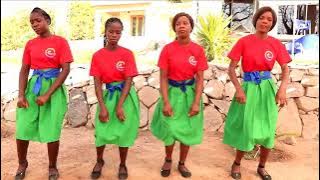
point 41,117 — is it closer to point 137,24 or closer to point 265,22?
point 265,22

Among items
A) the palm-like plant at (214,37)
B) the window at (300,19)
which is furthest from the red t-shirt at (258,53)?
the window at (300,19)

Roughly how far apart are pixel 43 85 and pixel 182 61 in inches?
52.4

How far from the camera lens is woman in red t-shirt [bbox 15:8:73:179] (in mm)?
3510

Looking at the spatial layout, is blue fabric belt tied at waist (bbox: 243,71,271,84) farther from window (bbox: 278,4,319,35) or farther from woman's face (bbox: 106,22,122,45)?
window (bbox: 278,4,319,35)

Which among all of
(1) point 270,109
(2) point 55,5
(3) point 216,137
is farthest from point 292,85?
(2) point 55,5

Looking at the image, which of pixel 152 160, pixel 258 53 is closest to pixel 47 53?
pixel 152 160

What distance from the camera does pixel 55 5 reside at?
8531 mm

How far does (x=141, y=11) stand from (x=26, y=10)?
3073 millimetres

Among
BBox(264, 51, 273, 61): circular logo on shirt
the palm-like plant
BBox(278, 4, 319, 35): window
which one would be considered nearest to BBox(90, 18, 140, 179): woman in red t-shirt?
BBox(264, 51, 273, 61): circular logo on shirt

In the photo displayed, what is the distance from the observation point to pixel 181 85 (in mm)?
3676

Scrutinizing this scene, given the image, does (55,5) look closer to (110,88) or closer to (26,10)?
(26,10)

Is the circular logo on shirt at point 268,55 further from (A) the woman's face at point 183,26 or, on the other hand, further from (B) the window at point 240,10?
(B) the window at point 240,10

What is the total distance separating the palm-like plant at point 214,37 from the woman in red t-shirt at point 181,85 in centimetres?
318

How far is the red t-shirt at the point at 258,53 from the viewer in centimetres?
362
